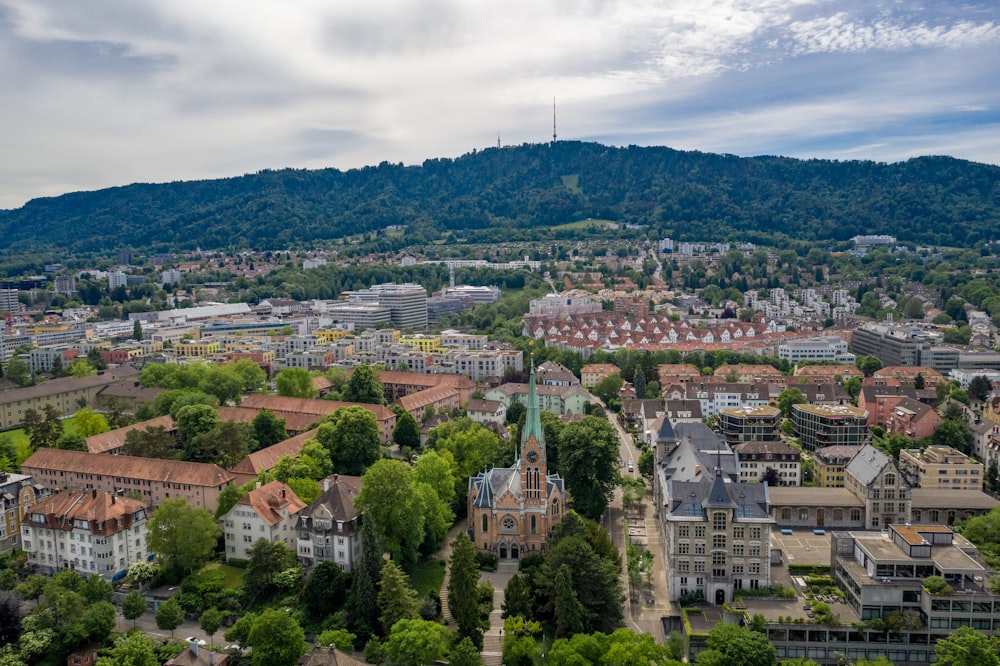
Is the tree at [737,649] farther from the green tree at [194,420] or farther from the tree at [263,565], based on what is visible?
the green tree at [194,420]

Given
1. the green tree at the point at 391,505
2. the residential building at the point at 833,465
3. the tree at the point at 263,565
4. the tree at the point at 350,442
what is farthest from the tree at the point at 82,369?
the residential building at the point at 833,465

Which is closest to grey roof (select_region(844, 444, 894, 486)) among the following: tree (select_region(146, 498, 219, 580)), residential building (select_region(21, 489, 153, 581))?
tree (select_region(146, 498, 219, 580))

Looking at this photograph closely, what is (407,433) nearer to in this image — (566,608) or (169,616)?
(169,616)

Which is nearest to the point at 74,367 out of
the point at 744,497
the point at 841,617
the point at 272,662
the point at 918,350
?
the point at 272,662

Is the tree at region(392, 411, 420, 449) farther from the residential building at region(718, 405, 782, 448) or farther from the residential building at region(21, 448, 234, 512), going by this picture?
the residential building at region(718, 405, 782, 448)

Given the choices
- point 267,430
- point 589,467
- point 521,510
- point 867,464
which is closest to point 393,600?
point 521,510

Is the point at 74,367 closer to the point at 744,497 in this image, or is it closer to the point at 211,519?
the point at 211,519
